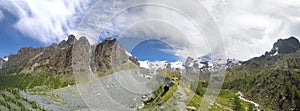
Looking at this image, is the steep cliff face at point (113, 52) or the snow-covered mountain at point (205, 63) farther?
the steep cliff face at point (113, 52)

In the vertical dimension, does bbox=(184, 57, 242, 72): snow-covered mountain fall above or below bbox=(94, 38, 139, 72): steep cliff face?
below

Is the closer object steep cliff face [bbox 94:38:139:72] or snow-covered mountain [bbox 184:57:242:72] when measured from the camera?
snow-covered mountain [bbox 184:57:242:72]

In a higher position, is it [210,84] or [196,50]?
[196,50]

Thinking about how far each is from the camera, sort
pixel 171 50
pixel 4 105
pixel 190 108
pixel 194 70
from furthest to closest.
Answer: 1. pixel 190 108
2. pixel 4 105
3. pixel 171 50
4. pixel 194 70

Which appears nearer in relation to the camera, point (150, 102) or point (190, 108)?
point (190, 108)

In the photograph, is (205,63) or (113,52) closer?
(205,63)

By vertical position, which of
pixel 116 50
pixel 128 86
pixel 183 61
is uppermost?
pixel 116 50

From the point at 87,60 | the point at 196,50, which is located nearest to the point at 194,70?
the point at 196,50

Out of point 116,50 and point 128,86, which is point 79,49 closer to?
point 116,50

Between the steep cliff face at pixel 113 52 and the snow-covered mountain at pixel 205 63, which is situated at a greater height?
the steep cliff face at pixel 113 52

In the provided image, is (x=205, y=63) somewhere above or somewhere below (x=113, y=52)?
below

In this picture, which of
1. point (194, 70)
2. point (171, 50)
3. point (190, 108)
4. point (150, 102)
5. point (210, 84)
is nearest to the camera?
point (210, 84)
